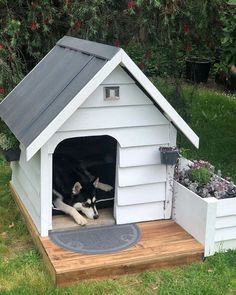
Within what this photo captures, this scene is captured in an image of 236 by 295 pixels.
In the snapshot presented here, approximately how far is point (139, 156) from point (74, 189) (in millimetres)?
678

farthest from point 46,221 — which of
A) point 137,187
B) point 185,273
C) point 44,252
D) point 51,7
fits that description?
point 51,7

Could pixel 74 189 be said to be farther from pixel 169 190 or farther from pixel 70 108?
pixel 70 108

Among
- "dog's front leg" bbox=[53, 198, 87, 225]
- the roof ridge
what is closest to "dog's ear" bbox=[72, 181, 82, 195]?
"dog's front leg" bbox=[53, 198, 87, 225]

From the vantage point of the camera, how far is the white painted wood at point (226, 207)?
169 inches

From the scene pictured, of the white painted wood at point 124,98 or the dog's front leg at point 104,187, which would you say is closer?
the white painted wood at point 124,98

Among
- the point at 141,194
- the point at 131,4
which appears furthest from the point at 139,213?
the point at 131,4

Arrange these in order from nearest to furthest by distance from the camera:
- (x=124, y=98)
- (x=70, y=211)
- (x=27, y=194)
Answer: (x=124, y=98), (x=70, y=211), (x=27, y=194)

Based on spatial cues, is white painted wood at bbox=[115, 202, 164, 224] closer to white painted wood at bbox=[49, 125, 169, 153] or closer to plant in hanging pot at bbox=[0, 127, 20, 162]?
white painted wood at bbox=[49, 125, 169, 153]

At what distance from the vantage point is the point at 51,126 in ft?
13.4

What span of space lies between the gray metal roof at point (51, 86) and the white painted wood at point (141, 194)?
0.93m

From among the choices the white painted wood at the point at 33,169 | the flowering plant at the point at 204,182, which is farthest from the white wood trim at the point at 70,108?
the flowering plant at the point at 204,182

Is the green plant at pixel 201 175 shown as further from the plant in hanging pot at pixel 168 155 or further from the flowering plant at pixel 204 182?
the plant in hanging pot at pixel 168 155

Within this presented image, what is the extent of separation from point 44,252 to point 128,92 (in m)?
1.44

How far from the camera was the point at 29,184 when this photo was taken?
4.91m
